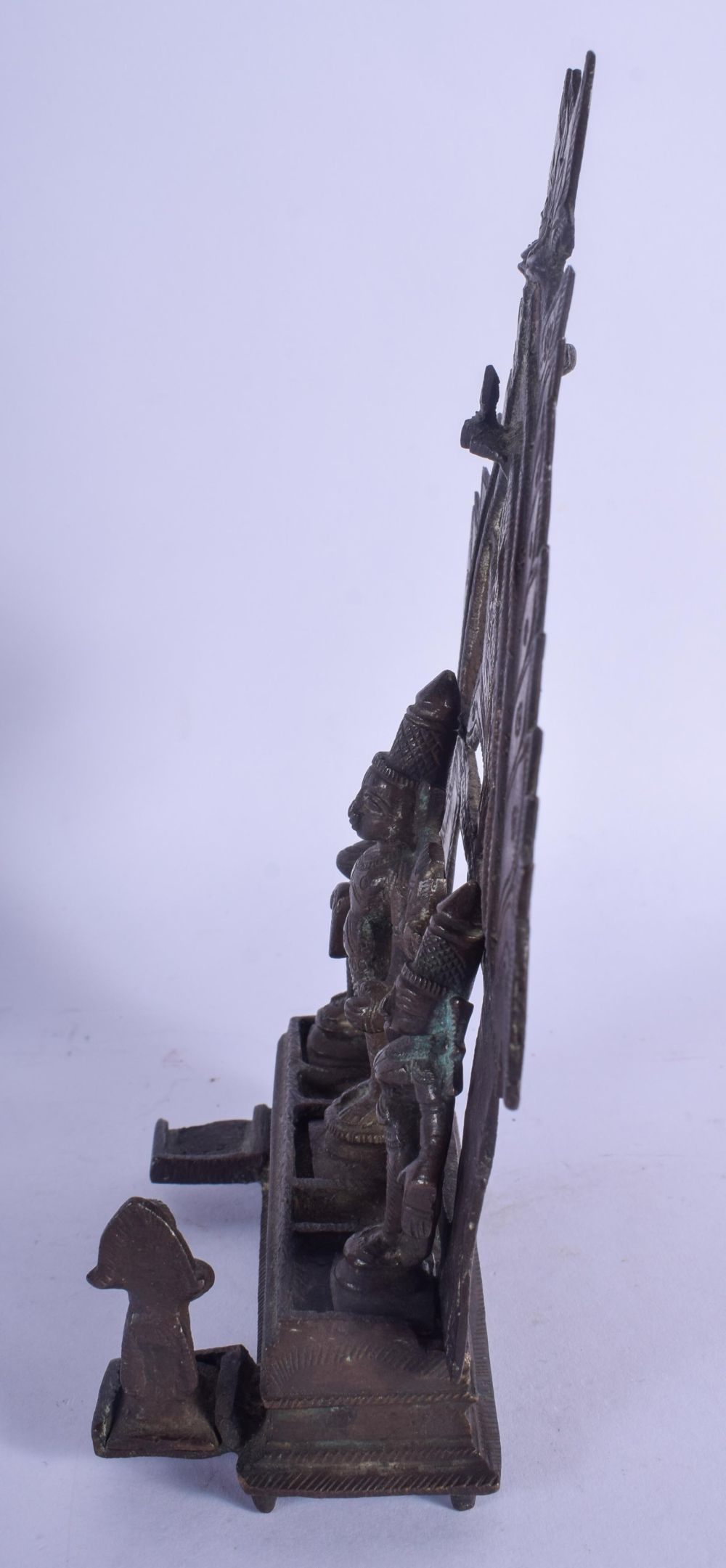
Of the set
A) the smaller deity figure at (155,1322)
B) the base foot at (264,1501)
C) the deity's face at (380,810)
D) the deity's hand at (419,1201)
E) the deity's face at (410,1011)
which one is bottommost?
the base foot at (264,1501)

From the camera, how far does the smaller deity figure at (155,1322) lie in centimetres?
209

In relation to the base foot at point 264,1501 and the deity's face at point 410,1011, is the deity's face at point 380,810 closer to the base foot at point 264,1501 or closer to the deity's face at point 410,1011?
the deity's face at point 410,1011

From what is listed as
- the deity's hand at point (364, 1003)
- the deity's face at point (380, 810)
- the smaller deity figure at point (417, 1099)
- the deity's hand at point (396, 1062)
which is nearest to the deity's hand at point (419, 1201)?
the smaller deity figure at point (417, 1099)

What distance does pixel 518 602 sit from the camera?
1.69 m

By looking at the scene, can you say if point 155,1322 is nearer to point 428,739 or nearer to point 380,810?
point 380,810

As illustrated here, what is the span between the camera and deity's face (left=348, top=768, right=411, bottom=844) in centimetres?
238

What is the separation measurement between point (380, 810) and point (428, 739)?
0.15m

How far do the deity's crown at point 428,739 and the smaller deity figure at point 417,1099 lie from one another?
367 millimetres

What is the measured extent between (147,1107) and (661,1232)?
3.51ft

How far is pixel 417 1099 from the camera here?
2100 mm

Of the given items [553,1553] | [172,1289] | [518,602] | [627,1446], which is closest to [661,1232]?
[627,1446]

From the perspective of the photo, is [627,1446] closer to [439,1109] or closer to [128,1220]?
[439,1109]

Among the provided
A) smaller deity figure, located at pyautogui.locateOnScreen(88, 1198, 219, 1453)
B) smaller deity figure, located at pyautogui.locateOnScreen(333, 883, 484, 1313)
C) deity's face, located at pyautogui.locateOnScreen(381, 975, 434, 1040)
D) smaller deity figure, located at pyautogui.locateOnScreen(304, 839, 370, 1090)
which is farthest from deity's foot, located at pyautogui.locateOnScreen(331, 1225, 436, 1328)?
smaller deity figure, located at pyautogui.locateOnScreen(304, 839, 370, 1090)

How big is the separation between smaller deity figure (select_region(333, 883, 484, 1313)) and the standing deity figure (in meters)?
0.14
